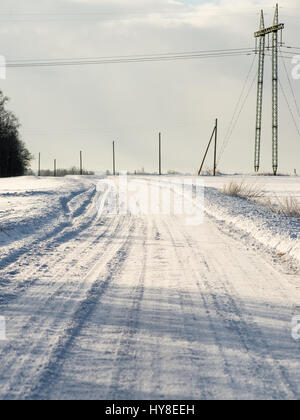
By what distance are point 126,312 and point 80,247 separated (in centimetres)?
370

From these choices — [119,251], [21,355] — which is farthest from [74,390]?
[119,251]

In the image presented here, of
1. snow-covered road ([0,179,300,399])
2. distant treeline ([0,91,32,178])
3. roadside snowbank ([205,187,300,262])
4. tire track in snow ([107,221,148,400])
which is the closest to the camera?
tire track in snow ([107,221,148,400])

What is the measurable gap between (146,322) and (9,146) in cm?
6992

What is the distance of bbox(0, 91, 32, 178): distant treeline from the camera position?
68.7 metres

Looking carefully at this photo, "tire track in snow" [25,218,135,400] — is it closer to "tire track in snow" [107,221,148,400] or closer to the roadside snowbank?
"tire track in snow" [107,221,148,400]

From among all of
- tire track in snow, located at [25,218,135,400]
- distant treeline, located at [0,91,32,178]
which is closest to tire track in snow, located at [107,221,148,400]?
tire track in snow, located at [25,218,135,400]

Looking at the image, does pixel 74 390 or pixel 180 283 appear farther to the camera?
pixel 180 283

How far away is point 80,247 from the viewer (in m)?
8.14

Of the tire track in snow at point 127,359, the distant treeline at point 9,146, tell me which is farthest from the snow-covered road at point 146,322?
the distant treeline at point 9,146

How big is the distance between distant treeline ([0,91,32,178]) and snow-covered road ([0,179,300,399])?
211ft

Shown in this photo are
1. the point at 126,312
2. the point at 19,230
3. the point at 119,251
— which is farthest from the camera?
the point at 19,230

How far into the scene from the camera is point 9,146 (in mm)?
69938

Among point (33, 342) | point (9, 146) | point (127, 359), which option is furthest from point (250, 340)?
point (9, 146)

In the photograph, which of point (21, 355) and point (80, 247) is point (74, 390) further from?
point (80, 247)
